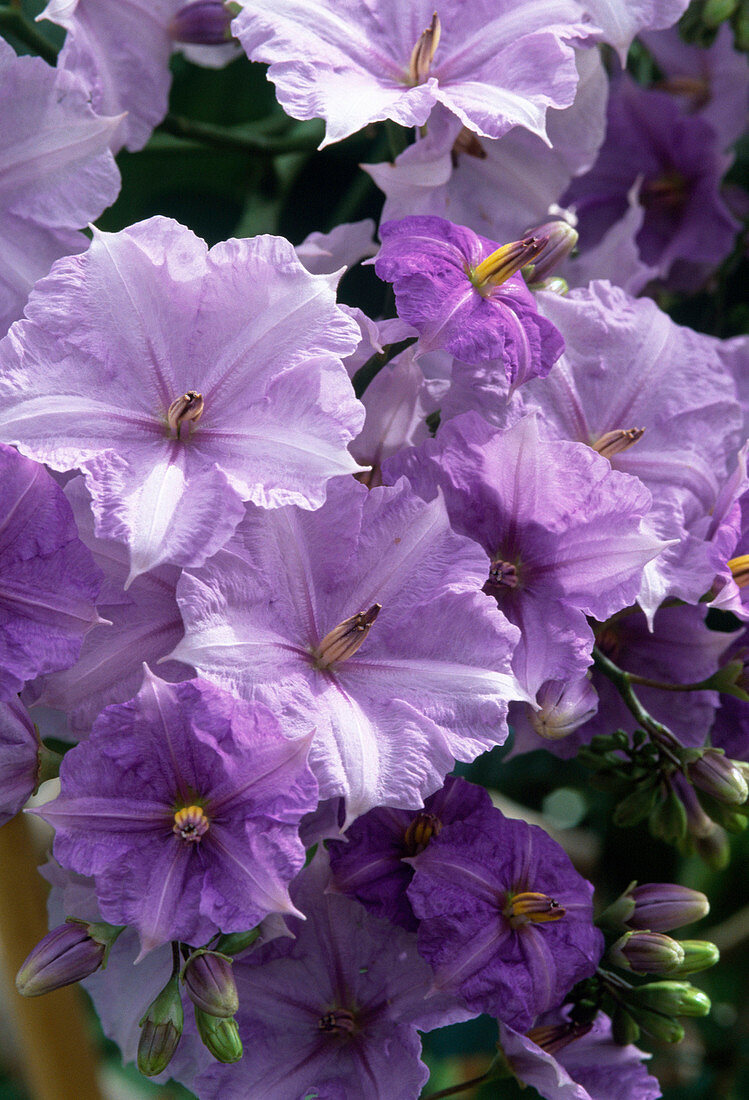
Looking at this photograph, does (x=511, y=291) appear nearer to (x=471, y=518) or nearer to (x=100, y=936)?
(x=471, y=518)

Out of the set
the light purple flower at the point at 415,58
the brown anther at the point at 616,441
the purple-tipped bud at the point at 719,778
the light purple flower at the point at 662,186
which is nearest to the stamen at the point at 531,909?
the purple-tipped bud at the point at 719,778

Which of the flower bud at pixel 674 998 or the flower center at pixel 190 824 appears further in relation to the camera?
the flower bud at pixel 674 998

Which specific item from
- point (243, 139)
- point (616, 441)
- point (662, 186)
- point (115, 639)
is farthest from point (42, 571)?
point (662, 186)

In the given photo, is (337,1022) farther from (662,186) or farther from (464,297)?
(662,186)

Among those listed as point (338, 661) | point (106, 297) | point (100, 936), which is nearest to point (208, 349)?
point (106, 297)

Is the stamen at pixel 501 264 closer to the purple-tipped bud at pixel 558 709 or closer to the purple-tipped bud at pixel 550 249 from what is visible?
the purple-tipped bud at pixel 550 249

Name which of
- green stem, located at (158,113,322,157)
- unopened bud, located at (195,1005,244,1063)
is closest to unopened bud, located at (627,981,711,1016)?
unopened bud, located at (195,1005,244,1063)
